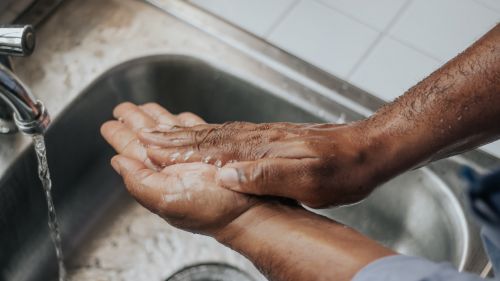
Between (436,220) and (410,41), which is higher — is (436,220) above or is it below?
below

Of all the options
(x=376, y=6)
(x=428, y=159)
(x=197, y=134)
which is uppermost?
(x=376, y=6)

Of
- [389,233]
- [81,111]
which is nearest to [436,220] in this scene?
[389,233]

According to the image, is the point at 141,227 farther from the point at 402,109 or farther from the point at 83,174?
the point at 402,109

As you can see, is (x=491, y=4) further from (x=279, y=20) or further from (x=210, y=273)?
(x=210, y=273)

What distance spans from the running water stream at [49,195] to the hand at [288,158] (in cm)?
14

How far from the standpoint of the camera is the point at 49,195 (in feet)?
2.50

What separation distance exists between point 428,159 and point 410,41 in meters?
0.34

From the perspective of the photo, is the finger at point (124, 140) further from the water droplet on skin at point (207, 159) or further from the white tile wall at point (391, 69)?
the white tile wall at point (391, 69)

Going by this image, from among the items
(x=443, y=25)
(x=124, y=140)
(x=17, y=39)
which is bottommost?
(x=124, y=140)

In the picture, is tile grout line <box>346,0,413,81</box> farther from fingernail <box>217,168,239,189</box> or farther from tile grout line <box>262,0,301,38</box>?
fingernail <box>217,168,239,189</box>

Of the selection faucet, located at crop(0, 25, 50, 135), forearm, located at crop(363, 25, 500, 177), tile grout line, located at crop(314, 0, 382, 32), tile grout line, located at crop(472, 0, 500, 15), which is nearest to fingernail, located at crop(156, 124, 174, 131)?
faucet, located at crop(0, 25, 50, 135)

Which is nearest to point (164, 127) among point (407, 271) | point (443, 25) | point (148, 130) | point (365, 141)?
point (148, 130)

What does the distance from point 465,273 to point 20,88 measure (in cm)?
48

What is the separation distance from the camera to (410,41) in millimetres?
965
